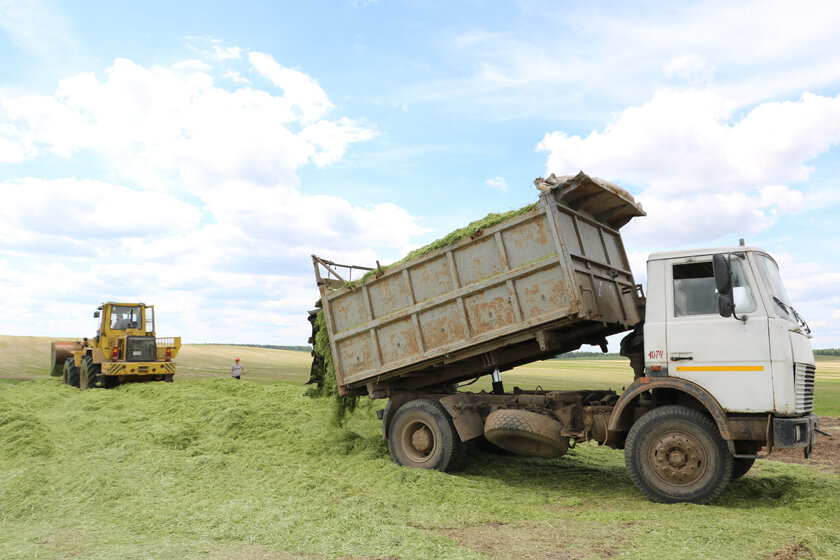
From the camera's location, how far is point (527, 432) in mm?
7777

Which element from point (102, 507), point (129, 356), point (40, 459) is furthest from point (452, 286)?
point (129, 356)

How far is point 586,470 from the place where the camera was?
9156 mm

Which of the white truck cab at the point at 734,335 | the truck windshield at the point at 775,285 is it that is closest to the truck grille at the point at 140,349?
the white truck cab at the point at 734,335

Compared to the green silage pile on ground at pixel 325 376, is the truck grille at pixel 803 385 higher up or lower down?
lower down

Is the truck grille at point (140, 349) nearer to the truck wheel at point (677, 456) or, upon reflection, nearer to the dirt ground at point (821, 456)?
the truck wheel at point (677, 456)

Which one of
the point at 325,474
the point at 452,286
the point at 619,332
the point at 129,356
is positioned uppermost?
the point at 129,356

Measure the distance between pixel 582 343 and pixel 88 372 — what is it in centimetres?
1689

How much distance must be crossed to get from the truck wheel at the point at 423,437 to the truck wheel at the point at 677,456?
2.49m

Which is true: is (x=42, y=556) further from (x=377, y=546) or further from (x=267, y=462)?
(x=267, y=462)

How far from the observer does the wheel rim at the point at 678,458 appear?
668 centimetres

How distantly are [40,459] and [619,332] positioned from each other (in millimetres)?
8831

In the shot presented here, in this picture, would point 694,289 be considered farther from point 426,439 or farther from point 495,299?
point 426,439

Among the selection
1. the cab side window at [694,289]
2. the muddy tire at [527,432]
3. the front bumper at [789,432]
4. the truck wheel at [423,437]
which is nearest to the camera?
the front bumper at [789,432]

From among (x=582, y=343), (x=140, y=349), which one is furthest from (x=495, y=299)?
(x=140, y=349)
